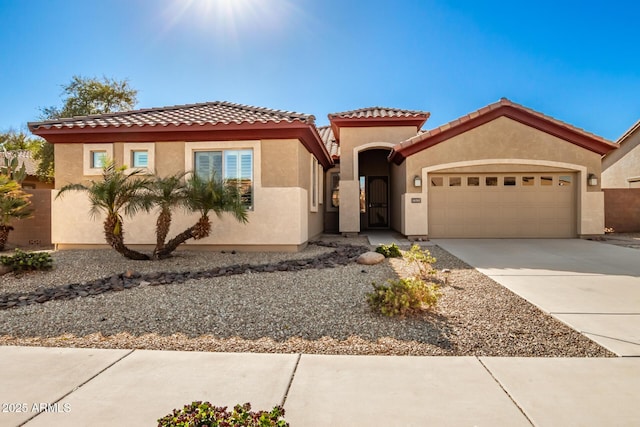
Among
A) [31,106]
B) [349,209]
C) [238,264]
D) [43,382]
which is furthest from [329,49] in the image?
[31,106]

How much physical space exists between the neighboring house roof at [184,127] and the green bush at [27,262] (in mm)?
4038

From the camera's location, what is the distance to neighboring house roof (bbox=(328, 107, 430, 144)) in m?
14.6

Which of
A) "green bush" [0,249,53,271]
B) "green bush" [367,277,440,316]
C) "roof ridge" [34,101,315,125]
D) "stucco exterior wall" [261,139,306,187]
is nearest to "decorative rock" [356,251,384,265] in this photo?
"stucco exterior wall" [261,139,306,187]

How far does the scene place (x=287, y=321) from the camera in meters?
4.32

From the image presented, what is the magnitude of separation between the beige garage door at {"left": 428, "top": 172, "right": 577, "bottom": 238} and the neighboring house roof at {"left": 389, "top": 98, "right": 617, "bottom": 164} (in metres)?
1.28

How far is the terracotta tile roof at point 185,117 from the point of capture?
933 cm

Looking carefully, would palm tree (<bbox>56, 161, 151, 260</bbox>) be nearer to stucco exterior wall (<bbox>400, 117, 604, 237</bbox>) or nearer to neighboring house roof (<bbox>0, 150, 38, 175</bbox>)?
stucco exterior wall (<bbox>400, 117, 604, 237</bbox>)

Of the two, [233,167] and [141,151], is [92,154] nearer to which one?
[141,151]

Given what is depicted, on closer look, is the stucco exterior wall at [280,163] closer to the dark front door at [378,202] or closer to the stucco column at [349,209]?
the stucco column at [349,209]

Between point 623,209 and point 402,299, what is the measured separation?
55.5 feet

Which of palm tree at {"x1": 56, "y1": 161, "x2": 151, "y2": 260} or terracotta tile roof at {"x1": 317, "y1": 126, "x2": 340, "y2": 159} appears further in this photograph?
terracotta tile roof at {"x1": 317, "y1": 126, "x2": 340, "y2": 159}

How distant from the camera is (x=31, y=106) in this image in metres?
23.5

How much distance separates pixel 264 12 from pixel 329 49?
10.8 feet

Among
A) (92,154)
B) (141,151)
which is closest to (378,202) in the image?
(141,151)
